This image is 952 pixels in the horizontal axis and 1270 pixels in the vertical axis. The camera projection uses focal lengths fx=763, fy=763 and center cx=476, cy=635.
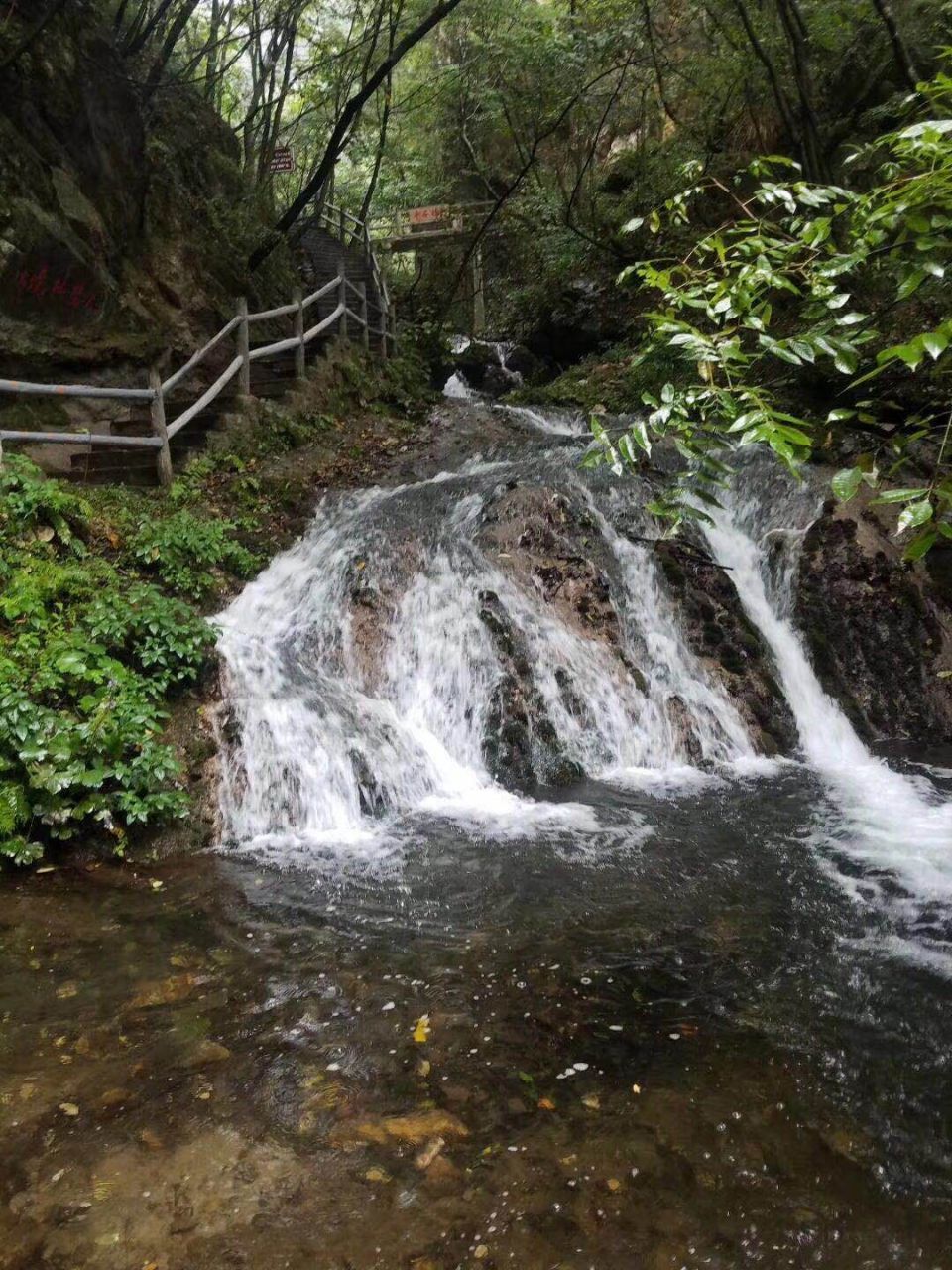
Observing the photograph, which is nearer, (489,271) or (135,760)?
(135,760)

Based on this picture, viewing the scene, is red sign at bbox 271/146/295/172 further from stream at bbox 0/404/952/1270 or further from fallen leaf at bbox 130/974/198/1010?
fallen leaf at bbox 130/974/198/1010

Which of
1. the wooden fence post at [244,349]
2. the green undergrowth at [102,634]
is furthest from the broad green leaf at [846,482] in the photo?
the wooden fence post at [244,349]

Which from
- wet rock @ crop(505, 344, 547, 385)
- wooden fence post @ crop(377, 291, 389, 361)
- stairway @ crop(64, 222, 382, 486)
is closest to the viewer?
stairway @ crop(64, 222, 382, 486)

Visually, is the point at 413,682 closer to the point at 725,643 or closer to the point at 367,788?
the point at 367,788

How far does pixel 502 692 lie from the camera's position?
655 cm

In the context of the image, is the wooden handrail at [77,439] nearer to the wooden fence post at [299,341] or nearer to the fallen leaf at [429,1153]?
the wooden fence post at [299,341]

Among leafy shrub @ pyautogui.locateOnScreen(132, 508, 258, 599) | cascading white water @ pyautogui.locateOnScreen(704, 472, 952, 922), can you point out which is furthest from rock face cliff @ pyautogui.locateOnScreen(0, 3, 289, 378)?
cascading white water @ pyautogui.locateOnScreen(704, 472, 952, 922)

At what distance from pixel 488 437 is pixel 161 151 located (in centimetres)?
697

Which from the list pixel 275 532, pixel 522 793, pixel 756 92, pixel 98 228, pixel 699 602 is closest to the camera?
pixel 522 793

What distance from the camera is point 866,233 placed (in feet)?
6.38

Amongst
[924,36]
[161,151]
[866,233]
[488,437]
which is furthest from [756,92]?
[866,233]

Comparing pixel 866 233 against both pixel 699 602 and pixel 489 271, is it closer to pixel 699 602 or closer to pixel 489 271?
pixel 699 602

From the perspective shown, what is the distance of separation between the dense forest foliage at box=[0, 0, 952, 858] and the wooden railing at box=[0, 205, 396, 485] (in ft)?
2.56

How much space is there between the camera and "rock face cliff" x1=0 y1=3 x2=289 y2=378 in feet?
31.0
